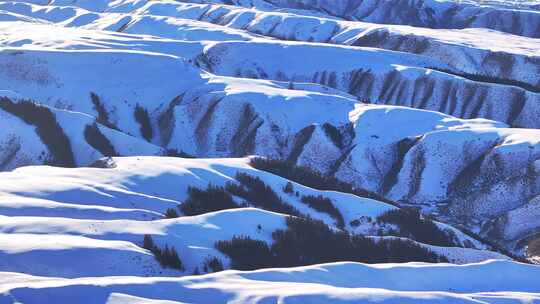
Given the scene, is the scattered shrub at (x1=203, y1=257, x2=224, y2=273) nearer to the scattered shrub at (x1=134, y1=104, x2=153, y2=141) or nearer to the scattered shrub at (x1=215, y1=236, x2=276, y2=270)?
the scattered shrub at (x1=215, y1=236, x2=276, y2=270)

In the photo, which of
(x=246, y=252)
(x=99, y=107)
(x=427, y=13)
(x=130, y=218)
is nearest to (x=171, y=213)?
(x=130, y=218)

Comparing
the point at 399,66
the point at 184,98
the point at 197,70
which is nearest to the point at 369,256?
the point at 184,98

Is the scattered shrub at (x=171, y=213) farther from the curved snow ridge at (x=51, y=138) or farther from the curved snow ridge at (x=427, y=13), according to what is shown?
the curved snow ridge at (x=427, y=13)

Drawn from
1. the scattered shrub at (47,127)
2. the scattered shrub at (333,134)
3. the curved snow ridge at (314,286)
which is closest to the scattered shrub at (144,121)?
the scattered shrub at (47,127)

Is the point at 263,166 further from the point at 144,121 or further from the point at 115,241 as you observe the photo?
the point at 144,121

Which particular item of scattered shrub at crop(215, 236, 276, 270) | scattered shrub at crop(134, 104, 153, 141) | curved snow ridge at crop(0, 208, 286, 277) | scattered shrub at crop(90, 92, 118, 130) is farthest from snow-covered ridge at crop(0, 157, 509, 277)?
scattered shrub at crop(90, 92, 118, 130)

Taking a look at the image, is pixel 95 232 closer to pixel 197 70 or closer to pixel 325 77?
pixel 197 70
